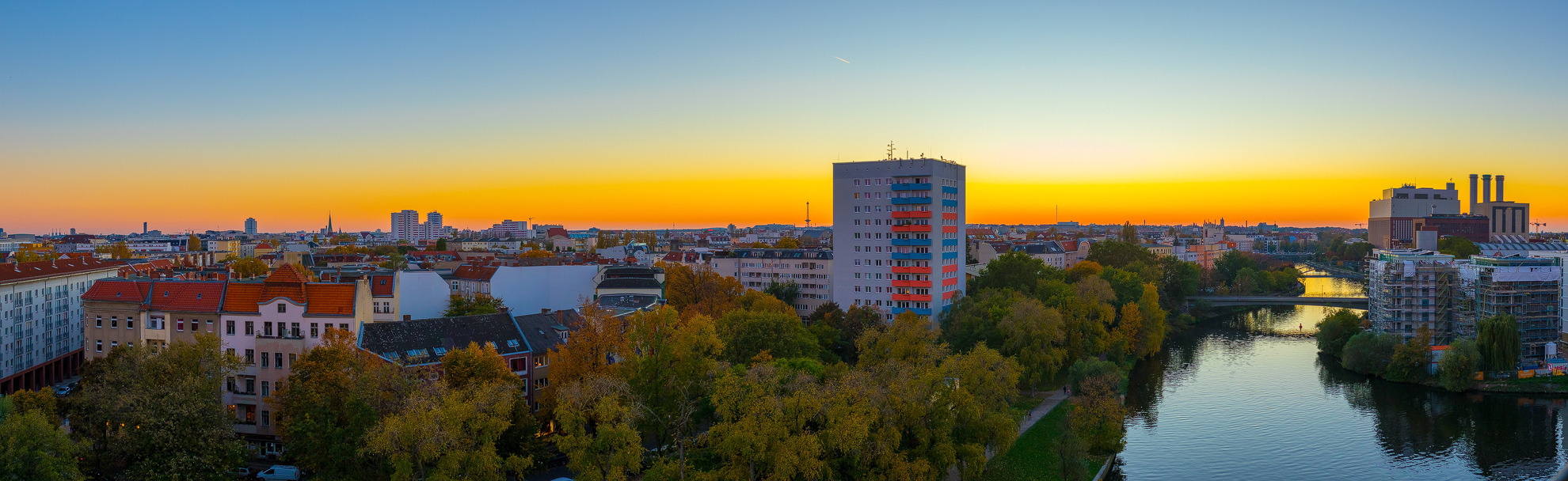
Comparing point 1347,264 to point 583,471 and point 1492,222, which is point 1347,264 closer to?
point 1492,222

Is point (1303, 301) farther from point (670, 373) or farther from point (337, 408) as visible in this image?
point (337, 408)

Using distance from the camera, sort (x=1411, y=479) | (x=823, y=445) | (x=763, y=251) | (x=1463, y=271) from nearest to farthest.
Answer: (x=823, y=445) → (x=1411, y=479) → (x=1463, y=271) → (x=763, y=251)

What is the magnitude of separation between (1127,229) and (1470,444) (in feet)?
192

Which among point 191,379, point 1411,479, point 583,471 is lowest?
point 1411,479

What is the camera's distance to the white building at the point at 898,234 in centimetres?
4522

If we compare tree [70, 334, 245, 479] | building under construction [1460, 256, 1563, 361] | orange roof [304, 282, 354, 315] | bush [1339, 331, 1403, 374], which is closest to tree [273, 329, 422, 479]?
tree [70, 334, 245, 479]

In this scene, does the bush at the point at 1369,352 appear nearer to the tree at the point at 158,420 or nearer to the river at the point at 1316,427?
the river at the point at 1316,427

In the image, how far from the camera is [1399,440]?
27.5 meters

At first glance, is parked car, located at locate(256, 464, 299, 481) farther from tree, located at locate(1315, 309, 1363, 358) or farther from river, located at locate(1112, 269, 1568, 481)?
tree, located at locate(1315, 309, 1363, 358)

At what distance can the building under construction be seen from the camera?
37.1 meters

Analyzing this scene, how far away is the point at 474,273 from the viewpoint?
46875 mm

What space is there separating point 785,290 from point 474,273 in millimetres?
16188

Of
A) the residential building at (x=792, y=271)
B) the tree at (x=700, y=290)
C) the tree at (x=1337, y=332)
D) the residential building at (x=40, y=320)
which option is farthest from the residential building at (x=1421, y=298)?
the residential building at (x=40, y=320)

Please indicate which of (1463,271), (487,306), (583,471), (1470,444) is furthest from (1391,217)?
(583,471)
